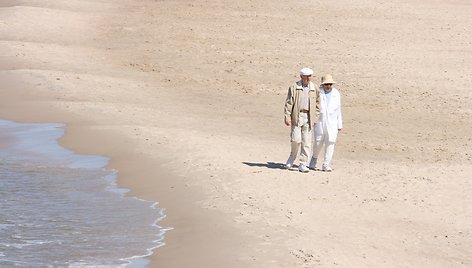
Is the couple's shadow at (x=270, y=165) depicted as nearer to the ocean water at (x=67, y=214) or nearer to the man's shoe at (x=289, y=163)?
the man's shoe at (x=289, y=163)

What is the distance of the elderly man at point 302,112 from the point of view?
51.5 feet

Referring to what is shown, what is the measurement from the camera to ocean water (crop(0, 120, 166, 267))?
38.8 ft

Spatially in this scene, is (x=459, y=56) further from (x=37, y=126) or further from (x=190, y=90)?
(x=37, y=126)

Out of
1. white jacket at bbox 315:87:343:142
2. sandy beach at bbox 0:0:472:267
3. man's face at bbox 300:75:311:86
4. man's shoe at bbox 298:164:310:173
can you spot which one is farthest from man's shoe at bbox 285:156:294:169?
man's face at bbox 300:75:311:86

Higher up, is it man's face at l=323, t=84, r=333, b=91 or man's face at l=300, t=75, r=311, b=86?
man's face at l=300, t=75, r=311, b=86

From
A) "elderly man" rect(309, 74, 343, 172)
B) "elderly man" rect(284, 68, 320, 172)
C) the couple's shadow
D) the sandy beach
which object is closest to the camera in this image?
the sandy beach

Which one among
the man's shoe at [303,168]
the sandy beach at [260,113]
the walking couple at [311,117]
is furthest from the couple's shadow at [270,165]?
the man's shoe at [303,168]

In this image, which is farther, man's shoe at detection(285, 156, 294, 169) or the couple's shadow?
the couple's shadow

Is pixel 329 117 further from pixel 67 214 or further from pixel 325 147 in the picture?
pixel 67 214

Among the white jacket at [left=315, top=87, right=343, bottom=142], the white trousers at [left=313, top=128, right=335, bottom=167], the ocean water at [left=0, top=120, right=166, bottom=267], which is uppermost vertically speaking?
the white jacket at [left=315, top=87, right=343, bottom=142]

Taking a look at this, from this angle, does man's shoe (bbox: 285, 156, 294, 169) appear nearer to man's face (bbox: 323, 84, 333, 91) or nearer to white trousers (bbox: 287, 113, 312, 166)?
white trousers (bbox: 287, 113, 312, 166)

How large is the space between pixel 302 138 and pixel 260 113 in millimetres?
6636

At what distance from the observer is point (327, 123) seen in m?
15.9

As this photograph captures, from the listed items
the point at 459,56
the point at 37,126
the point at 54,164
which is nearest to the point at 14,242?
the point at 54,164
